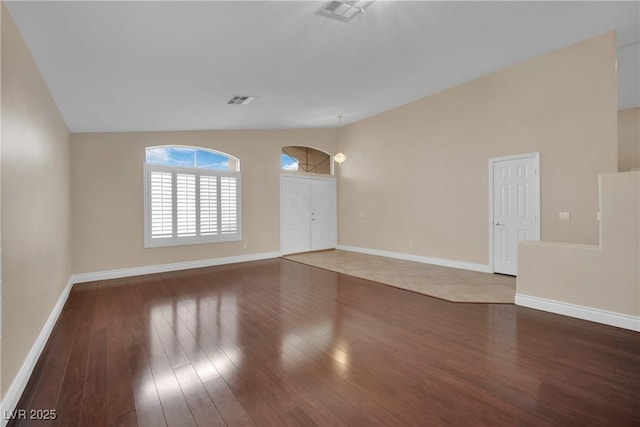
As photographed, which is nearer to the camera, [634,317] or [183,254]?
[634,317]

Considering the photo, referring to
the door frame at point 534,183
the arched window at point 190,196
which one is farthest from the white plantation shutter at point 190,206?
the door frame at point 534,183

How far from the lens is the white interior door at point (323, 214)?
25.7 feet

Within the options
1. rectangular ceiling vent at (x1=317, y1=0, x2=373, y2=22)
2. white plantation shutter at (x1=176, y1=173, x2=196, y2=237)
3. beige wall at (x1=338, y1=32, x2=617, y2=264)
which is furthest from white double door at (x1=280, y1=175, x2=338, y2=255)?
rectangular ceiling vent at (x1=317, y1=0, x2=373, y2=22)

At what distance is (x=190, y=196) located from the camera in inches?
234

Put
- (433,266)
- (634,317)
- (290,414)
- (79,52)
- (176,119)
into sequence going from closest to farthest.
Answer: (290,414) < (79,52) < (634,317) < (176,119) < (433,266)

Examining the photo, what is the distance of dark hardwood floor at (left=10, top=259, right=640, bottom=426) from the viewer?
5.81 feet

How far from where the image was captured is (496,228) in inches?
201

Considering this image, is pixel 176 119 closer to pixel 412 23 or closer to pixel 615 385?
pixel 412 23

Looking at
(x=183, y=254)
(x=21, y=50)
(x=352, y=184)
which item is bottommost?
(x=183, y=254)

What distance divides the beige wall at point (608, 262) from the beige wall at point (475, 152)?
4.27 feet

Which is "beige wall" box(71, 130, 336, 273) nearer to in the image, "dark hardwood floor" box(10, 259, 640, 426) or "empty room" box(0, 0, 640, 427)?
"empty room" box(0, 0, 640, 427)

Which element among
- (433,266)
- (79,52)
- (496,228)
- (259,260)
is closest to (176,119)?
(79,52)

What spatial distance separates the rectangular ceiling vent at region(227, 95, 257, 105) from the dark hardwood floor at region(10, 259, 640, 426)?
2.98 m

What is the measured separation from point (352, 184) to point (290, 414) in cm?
653
